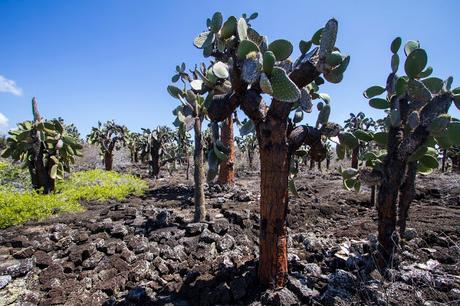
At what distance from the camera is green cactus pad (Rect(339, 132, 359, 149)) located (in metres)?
3.37

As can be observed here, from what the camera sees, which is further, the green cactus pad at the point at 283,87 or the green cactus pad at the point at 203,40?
the green cactus pad at the point at 203,40

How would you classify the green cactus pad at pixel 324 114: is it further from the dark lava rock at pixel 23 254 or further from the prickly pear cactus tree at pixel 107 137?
→ the prickly pear cactus tree at pixel 107 137

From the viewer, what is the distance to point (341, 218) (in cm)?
638

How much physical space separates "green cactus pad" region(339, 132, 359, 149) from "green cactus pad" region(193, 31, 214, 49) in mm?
1790

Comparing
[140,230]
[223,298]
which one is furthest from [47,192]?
[223,298]

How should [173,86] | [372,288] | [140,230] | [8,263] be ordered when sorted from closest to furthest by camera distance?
1. [372,288]
2. [8,263]
3. [140,230]
4. [173,86]

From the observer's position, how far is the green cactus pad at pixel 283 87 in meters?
→ 2.64

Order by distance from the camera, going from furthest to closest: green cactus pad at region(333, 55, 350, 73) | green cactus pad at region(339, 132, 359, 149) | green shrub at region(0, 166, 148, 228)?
green shrub at region(0, 166, 148, 228) < green cactus pad at region(339, 132, 359, 149) < green cactus pad at region(333, 55, 350, 73)

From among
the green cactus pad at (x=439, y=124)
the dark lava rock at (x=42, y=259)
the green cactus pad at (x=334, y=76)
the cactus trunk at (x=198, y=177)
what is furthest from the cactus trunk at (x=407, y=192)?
the dark lava rock at (x=42, y=259)

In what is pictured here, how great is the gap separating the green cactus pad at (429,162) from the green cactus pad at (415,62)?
41.4 inches

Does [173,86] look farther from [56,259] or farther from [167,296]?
[167,296]

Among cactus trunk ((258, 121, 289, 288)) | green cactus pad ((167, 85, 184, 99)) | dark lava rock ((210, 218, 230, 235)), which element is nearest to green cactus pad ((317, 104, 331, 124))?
cactus trunk ((258, 121, 289, 288))

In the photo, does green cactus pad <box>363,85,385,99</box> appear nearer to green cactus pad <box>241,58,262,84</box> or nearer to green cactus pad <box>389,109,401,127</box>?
green cactus pad <box>389,109,401,127</box>

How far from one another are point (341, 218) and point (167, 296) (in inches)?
169
